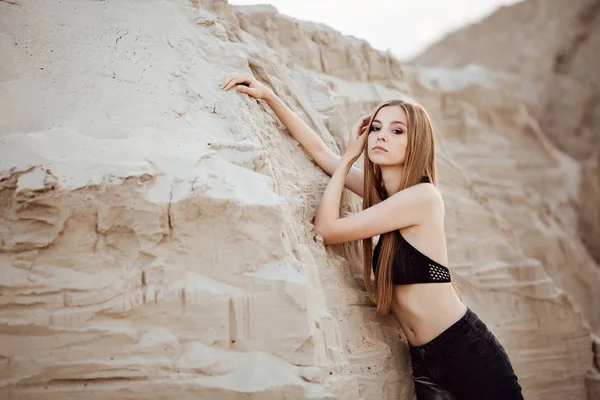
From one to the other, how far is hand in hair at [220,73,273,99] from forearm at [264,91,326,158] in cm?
11

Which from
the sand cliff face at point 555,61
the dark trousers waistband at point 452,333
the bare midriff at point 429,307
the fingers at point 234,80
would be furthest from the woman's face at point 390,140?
the sand cliff face at point 555,61

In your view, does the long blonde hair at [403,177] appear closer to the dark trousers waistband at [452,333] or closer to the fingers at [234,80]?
the dark trousers waistband at [452,333]

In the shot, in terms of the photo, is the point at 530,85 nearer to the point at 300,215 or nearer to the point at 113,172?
the point at 300,215

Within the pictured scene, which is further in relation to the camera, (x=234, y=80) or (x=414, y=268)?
(x=234, y=80)

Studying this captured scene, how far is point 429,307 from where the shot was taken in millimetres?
3418

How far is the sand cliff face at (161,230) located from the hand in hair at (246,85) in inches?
2.6

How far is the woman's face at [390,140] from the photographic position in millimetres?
Result: 3549

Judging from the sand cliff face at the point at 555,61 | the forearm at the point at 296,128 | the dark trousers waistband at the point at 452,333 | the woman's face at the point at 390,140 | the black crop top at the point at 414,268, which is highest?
the woman's face at the point at 390,140

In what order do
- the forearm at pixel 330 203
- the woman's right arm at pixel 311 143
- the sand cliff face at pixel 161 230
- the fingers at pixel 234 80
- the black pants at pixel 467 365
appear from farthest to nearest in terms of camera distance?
A: the woman's right arm at pixel 311 143 → the fingers at pixel 234 80 → the forearm at pixel 330 203 → the black pants at pixel 467 365 → the sand cliff face at pixel 161 230

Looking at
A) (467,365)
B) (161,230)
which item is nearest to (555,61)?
(467,365)

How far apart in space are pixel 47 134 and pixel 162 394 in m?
1.31

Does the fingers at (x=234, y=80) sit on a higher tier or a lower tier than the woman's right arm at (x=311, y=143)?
higher

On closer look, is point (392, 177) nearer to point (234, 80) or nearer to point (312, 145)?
point (312, 145)

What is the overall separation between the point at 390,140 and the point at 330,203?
496 millimetres
